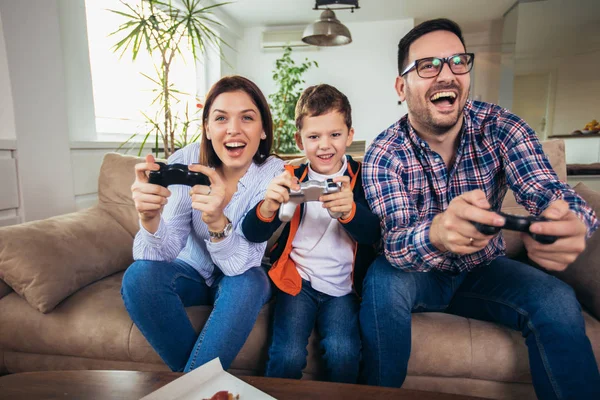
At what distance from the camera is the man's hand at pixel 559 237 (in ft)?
2.37

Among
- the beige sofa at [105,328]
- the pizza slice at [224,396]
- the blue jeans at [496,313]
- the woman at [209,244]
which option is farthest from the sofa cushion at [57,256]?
the blue jeans at [496,313]

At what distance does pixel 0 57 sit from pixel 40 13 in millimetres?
353

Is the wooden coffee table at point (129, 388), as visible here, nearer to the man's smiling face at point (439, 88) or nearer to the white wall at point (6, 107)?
the man's smiling face at point (439, 88)

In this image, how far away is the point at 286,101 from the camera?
4.86 metres

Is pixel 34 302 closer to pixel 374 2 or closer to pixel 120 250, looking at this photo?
pixel 120 250

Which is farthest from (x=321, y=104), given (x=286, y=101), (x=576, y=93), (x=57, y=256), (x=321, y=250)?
(x=576, y=93)

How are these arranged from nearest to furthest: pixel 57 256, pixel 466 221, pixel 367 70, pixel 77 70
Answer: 1. pixel 466 221
2. pixel 57 256
3. pixel 77 70
4. pixel 367 70

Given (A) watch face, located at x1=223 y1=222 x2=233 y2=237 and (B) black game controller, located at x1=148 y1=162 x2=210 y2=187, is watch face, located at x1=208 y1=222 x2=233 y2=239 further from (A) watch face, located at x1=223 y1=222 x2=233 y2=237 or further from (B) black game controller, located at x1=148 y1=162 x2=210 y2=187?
(B) black game controller, located at x1=148 y1=162 x2=210 y2=187

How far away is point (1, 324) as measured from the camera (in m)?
1.29

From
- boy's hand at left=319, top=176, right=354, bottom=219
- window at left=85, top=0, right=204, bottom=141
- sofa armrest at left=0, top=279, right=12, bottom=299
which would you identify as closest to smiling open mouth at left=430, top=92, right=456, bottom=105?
boy's hand at left=319, top=176, right=354, bottom=219

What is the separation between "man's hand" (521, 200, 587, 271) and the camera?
723 mm

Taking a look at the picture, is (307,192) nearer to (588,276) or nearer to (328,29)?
(588,276)

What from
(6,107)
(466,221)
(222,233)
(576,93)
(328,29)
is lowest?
(222,233)

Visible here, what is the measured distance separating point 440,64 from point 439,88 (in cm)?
Result: 7
